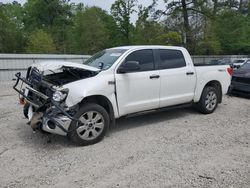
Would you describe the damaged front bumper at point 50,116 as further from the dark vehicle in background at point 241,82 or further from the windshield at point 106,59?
the dark vehicle in background at point 241,82

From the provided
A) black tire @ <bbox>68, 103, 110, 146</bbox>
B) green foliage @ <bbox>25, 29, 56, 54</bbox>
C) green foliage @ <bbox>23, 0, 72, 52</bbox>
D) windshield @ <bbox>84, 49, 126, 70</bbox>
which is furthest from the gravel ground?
green foliage @ <bbox>23, 0, 72, 52</bbox>

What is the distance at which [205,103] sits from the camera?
Answer: 20.6ft

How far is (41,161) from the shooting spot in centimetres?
384

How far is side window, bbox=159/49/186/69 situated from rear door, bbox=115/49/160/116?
27 cm

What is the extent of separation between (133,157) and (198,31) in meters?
25.7

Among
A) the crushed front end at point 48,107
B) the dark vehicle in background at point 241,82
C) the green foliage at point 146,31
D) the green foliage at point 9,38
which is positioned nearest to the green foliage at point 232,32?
the green foliage at point 146,31

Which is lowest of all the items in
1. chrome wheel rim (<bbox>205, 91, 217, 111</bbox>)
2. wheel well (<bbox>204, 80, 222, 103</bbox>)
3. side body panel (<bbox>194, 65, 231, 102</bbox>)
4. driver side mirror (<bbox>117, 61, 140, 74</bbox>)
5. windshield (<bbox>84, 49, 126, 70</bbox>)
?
chrome wheel rim (<bbox>205, 91, 217, 111</bbox>)

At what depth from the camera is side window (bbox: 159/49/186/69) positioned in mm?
5430

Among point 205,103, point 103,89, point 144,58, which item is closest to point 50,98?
point 103,89

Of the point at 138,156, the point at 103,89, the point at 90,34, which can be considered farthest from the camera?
the point at 90,34

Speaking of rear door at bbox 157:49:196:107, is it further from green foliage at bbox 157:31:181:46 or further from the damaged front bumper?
green foliage at bbox 157:31:181:46

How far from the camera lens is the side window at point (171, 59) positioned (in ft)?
17.8

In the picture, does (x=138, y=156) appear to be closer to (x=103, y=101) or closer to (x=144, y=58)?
(x=103, y=101)

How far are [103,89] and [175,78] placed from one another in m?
1.83
